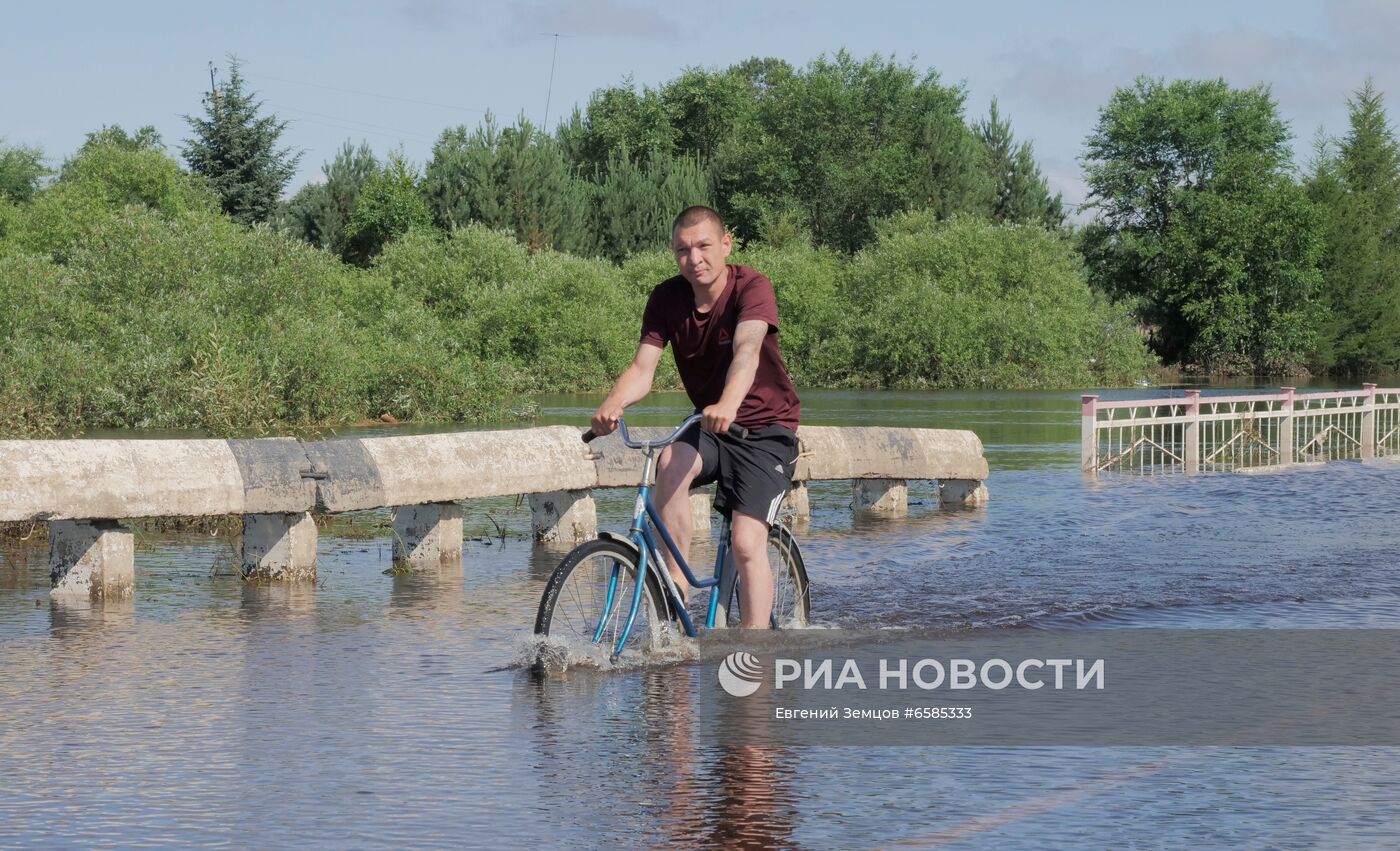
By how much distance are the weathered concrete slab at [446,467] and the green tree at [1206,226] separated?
80.6 metres

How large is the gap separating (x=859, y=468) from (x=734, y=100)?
313 ft

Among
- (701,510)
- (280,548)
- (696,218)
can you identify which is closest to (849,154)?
(701,510)

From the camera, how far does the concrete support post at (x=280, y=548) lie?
38.0 feet

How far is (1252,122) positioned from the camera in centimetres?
10038

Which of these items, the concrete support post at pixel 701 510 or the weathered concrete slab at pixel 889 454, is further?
the weathered concrete slab at pixel 889 454

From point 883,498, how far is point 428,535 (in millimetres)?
5687

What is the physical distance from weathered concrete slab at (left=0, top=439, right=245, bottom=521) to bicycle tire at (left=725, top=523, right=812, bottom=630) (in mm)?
3897

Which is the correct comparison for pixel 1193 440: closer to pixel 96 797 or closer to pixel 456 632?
pixel 456 632

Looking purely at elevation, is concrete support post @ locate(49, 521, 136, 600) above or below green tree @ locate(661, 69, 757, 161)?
below

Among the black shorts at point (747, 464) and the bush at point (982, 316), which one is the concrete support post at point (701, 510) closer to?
the black shorts at point (747, 464)

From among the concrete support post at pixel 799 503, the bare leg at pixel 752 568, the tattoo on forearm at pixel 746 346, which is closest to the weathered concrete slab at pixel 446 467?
the concrete support post at pixel 799 503

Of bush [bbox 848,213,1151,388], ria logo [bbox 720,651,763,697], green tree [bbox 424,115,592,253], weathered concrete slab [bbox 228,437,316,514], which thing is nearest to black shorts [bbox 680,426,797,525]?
ria logo [bbox 720,651,763,697]

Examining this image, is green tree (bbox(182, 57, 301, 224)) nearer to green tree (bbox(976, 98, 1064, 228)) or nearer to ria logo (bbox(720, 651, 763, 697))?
green tree (bbox(976, 98, 1064, 228))

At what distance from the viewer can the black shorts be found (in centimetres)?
793
